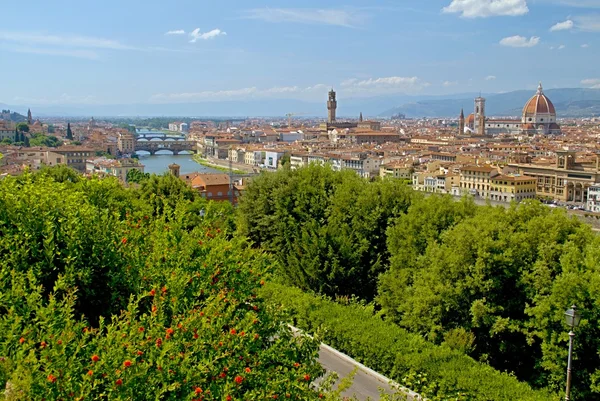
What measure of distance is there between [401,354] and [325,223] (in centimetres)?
524

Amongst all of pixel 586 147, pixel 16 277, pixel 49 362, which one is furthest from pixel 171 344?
pixel 586 147

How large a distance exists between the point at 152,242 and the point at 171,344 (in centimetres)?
253

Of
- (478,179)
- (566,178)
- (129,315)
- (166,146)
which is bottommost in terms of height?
(566,178)

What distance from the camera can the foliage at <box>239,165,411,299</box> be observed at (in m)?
9.96

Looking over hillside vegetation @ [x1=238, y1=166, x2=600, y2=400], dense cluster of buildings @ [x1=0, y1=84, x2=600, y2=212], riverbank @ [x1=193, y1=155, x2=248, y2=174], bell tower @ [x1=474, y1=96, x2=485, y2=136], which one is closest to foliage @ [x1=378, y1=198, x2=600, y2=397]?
hillside vegetation @ [x1=238, y1=166, x2=600, y2=400]

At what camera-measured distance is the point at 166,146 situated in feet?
251

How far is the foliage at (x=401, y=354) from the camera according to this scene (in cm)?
581

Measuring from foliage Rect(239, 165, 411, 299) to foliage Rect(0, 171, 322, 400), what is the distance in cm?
440

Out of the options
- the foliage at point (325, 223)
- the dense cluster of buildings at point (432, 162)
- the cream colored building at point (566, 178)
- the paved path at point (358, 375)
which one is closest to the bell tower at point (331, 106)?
the dense cluster of buildings at point (432, 162)

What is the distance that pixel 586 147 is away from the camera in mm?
56906

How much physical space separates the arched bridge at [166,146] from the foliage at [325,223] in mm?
63993

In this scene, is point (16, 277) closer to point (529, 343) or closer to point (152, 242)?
point (152, 242)

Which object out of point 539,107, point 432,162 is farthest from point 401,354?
point 539,107

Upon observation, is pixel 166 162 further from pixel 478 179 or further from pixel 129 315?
pixel 129 315
